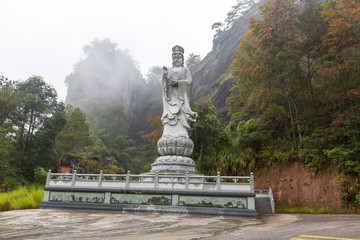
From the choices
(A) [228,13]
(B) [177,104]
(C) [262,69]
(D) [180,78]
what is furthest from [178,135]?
(A) [228,13]

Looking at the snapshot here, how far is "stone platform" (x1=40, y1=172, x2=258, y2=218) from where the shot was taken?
7715 millimetres

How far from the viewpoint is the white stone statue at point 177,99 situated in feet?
37.1

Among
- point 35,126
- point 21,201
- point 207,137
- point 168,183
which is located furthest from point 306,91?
point 35,126

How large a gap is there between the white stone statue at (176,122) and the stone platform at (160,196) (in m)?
1.13

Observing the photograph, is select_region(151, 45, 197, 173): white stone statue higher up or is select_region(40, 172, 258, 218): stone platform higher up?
select_region(151, 45, 197, 173): white stone statue

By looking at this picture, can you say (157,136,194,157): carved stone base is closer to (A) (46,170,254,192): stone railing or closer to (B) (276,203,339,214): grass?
(A) (46,170,254,192): stone railing

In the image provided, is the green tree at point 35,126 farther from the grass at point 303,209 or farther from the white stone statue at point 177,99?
the grass at point 303,209

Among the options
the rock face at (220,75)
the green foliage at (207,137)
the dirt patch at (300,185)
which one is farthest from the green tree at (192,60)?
the dirt patch at (300,185)

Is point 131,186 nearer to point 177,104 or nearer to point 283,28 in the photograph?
point 177,104

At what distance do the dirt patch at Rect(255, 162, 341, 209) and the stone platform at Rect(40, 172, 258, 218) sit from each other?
365cm

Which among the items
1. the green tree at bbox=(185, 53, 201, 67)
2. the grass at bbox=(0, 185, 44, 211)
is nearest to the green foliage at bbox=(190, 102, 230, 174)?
the grass at bbox=(0, 185, 44, 211)

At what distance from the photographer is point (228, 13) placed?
157 feet

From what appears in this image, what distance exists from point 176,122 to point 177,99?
1.02 m

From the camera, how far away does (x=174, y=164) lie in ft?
32.9
